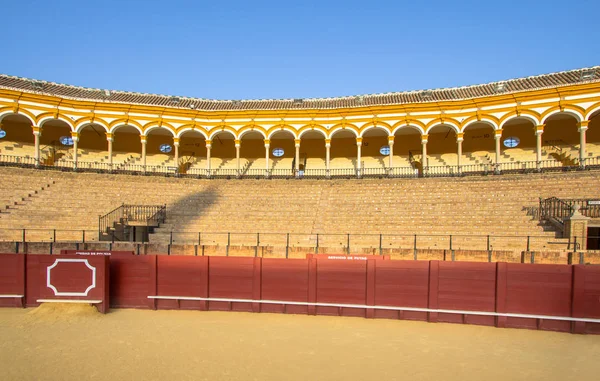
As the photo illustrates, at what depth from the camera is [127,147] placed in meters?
28.6

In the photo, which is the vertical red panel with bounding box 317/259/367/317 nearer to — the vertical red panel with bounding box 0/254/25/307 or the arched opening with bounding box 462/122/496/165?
A: the vertical red panel with bounding box 0/254/25/307

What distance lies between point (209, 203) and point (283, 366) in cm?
1451

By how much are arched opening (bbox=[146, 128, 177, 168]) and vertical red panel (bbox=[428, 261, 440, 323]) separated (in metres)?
23.3

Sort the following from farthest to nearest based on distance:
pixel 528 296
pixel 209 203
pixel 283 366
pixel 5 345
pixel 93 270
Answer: pixel 209 203
pixel 93 270
pixel 528 296
pixel 5 345
pixel 283 366

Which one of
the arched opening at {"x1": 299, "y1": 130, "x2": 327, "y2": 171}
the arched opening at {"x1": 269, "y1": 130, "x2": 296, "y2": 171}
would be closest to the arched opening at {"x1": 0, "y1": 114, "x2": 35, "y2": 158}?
the arched opening at {"x1": 269, "y1": 130, "x2": 296, "y2": 171}

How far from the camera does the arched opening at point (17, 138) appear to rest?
81.6ft

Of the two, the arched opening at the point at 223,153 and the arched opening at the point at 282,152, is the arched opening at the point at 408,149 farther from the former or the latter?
the arched opening at the point at 223,153

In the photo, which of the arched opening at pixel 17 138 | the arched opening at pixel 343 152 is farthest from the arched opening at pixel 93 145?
the arched opening at pixel 343 152

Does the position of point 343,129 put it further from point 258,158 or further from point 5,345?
point 5,345

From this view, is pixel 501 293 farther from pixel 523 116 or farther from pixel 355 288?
pixel 523 116

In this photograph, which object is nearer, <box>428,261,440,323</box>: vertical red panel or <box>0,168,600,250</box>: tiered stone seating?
<box>428,261,440,323</box>: vertical red panel

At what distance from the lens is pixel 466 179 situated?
21.1 m


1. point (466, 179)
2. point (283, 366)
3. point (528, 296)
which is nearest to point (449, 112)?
point (466, 179)

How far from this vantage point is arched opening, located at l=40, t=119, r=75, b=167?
84.8ft
